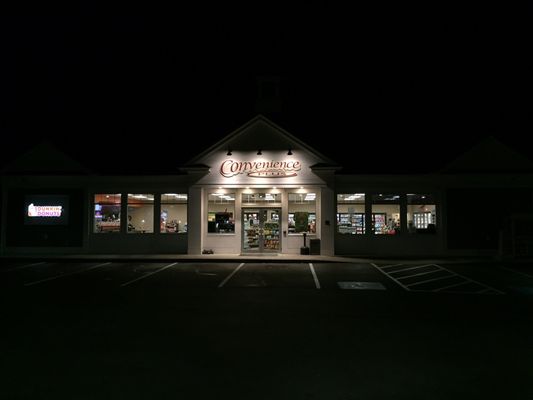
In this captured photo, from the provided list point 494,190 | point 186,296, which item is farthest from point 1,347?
point 494,190

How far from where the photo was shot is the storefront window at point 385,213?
20156 mm

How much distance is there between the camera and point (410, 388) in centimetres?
472

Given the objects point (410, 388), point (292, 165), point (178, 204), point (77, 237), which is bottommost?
point (410, 388)

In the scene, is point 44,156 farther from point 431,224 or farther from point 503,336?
point 503,336

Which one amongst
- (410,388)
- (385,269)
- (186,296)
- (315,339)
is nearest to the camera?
(410,388)

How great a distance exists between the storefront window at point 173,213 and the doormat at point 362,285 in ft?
35.0

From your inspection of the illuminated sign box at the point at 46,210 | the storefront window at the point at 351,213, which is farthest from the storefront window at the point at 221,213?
the illuminated sign box at the point at 46,210

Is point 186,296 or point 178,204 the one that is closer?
point 186,296

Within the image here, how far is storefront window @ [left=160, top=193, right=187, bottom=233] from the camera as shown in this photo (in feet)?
67.7

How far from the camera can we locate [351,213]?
20.2 m

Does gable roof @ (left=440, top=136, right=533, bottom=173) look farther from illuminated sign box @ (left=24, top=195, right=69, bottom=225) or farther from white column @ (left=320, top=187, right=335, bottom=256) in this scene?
illuminated sign box @ (left=24, top=195, right=69, bottom=225)

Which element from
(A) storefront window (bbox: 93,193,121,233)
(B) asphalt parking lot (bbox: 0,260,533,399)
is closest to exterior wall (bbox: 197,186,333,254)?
(A) storefront window (bbox: 93,193,121,233)

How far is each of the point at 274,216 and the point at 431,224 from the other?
7.53 m

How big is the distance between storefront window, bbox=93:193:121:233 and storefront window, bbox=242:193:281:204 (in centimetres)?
637
